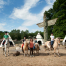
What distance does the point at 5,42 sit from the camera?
21.0ft

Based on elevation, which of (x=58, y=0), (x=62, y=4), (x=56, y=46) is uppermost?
(x=58, y=0)

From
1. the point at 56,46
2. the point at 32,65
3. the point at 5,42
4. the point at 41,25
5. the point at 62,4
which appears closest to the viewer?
the point at 32,65

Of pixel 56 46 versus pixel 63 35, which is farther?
pixel 63 35

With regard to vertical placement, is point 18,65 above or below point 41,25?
below

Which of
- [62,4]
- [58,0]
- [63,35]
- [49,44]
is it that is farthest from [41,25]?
[58,0]

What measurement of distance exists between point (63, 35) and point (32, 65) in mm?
12779

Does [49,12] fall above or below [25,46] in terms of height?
above

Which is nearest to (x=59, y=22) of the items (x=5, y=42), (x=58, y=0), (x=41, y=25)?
(x=58, y=0)

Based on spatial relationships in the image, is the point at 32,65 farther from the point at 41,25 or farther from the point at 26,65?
the point at 41,25

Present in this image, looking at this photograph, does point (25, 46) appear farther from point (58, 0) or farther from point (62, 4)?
point (58, 0)

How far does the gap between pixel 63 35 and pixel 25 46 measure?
37.6 feet

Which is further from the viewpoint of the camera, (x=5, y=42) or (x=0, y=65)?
(x=5, y=42)

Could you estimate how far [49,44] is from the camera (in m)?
6.70

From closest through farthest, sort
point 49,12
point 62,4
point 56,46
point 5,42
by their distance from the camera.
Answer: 1. point 56,46
2. point 5,42
3. point 62,4
4. point 49,12
